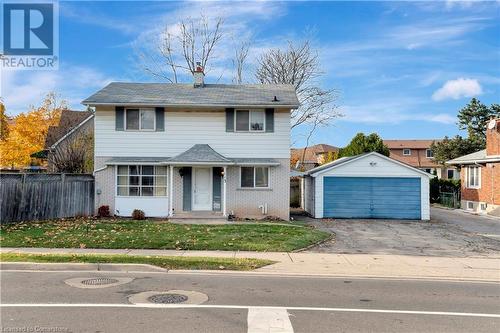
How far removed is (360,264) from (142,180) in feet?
44.8

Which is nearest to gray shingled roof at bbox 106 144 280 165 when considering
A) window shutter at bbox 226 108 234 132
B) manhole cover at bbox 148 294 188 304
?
window shutter at bbox 226 108 234 132

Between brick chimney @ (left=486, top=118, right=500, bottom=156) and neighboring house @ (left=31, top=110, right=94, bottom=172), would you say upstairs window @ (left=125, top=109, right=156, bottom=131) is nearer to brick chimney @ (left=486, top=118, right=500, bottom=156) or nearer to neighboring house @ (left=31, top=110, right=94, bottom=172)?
neighboring house @ (left=31, top=110, right=94, bottom=172)

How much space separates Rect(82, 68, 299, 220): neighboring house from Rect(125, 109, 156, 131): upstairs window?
0.05m

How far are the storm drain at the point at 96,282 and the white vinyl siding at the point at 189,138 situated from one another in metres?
13.4

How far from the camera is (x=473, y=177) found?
32781mm

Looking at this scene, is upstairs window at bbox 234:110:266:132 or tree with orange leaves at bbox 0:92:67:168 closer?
upstairs window at bbox 234:110:266:132

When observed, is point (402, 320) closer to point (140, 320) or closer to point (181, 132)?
point (140, 320)

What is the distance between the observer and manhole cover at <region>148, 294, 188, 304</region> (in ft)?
26.7

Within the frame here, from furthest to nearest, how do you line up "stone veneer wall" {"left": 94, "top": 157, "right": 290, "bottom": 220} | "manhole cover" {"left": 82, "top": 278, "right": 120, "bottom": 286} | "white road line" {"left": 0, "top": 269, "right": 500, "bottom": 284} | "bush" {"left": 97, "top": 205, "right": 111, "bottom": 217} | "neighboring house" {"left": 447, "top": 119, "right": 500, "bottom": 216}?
"neighboring house" {"left": 447, "top": 119, "right": 500, "bottom": 216}, "stone veneer wall" {"left": 94, "top": 157, "right": 290, "bottom": 220}, "bush" {"left": 97, "top": 205, "right": 111, "bottom": 217}, "white road line" {"left": 0, "top": 269, "right": 500, "bottom": 284}, "manhole cover" {"left": 82, "top": 278, "right": 120, "bottom": 286}

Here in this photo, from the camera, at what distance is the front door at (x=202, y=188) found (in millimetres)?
22922

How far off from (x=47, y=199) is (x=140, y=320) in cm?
1487

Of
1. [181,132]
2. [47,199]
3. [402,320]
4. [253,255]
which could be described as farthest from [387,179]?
[402,320]

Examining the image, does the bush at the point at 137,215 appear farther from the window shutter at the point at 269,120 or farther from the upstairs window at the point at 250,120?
the window shutter at the point at 269,120

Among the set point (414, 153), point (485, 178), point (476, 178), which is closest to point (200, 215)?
point (485, 178)
